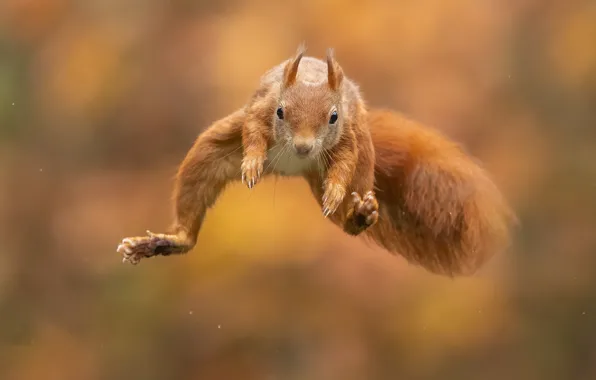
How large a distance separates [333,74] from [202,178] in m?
0.61

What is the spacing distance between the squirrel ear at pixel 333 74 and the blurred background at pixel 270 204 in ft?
3.66

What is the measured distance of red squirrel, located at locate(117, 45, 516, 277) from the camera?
2.09m

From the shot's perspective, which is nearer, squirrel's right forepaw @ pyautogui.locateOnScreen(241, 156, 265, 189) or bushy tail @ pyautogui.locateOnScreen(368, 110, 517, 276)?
squirrel's right forepaw @ pyautogui.locateOnScreen(241, 156, 265, 189)

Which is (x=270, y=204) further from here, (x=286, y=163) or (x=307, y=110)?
(x=307, y=110)

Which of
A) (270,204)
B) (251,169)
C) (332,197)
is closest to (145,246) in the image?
(251,169)

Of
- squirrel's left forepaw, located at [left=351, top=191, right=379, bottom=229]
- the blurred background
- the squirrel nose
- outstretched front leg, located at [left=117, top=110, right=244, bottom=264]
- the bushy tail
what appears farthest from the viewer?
the blurred background

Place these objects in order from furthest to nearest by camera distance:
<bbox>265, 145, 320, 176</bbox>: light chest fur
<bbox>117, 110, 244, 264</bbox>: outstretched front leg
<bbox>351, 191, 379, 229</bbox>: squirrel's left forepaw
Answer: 1. <bbox>117, 110, 244, 264</bbox>: outstretched front leg
2. <bbox>265, 145, 320, 176</bbox>: light chest fur
3. <bbox>351, 191, 379, 229</bbox>: squirrel's left forepaw

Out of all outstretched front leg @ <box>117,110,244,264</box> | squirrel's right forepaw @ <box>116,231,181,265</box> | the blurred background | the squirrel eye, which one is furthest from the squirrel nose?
the blurred background

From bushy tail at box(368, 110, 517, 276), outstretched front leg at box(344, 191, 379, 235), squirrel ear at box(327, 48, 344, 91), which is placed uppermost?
squirrel ear at box(327, 48, 344, 91)

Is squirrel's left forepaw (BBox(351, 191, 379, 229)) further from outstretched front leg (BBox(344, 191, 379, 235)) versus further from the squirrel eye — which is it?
the squirrel eye

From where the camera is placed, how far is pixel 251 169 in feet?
6.88

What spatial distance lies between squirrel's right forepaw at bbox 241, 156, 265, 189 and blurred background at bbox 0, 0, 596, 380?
3.65 ft

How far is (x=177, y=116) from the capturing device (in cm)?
333

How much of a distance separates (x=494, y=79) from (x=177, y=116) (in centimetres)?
132
